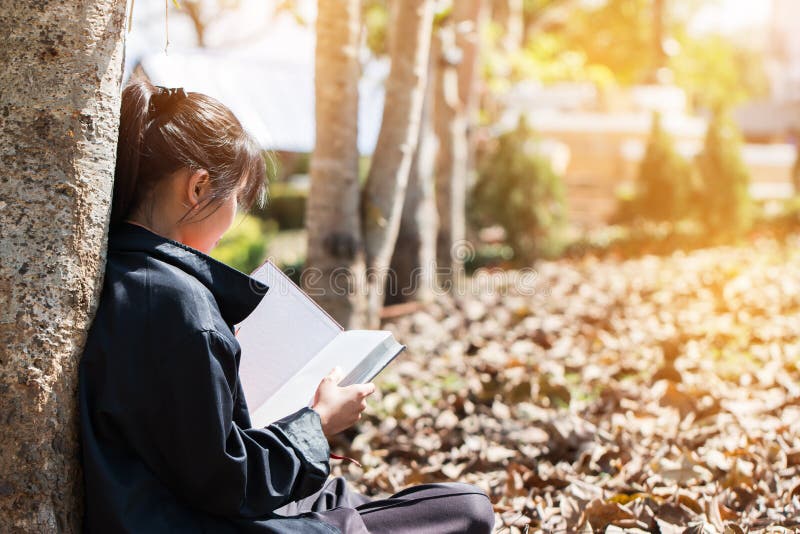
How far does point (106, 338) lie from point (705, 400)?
287cm

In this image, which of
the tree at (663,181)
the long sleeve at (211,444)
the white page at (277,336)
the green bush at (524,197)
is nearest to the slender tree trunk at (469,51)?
the green bush at (524,197)

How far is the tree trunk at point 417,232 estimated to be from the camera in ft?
20.7

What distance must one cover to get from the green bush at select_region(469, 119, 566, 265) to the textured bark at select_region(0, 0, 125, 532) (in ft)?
23.3

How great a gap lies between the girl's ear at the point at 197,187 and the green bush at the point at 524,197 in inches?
275

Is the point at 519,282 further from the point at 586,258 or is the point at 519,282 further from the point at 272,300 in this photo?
the point at 272,300

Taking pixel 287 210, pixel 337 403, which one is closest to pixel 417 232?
pixel 337 403

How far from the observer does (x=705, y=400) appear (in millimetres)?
3588

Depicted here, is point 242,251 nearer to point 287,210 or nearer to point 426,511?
point 426,511

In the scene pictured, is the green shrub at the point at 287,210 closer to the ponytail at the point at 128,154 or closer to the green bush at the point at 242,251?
the green bush at the point at 242,251

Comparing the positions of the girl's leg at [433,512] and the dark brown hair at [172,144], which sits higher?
the dark brown hair at [172,144]

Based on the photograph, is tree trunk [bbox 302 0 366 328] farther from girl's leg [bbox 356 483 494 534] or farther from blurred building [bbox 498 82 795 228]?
blurred building [bbox 498 82 795 228]

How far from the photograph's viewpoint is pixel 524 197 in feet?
27.8

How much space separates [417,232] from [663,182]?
15.2 feet

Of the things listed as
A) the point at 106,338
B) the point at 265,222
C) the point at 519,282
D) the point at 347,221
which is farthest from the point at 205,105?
the point at 265,222
